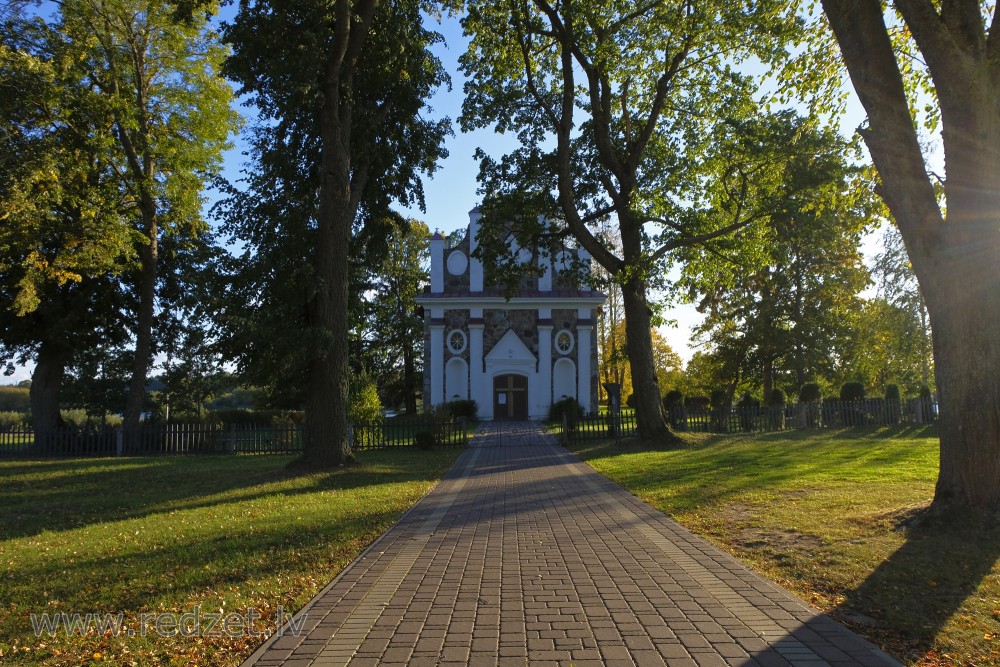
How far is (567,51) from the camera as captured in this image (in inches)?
754

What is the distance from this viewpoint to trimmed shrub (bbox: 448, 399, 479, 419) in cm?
3922

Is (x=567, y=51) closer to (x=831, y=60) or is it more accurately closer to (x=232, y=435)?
(x=831, y=60)

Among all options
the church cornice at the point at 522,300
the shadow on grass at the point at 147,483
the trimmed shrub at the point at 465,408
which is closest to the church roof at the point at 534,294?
the church cornice at the point at 522,300

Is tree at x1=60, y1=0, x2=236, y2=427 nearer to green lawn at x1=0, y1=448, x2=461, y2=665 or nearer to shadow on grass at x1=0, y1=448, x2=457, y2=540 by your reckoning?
shadow on grass at x1=0, y1=448, x2=457, y2=540

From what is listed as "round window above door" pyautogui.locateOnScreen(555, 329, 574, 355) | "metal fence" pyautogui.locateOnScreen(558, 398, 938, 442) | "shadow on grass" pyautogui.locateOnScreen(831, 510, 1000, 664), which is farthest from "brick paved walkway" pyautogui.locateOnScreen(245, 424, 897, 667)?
"round window above door" pyautogui.locateOnScreen(555, 329, 574, 355)

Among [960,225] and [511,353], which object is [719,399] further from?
[960,225]

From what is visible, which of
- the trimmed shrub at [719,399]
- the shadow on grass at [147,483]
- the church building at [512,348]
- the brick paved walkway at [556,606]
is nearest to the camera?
the brick paved walkway at [556,606]

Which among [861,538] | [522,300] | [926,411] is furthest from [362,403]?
[861,538]

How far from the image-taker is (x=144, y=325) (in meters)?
26.8

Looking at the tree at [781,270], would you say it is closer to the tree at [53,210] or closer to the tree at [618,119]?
the tree at [618,119]

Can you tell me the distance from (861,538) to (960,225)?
11.6ft

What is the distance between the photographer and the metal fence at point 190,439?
2305cm

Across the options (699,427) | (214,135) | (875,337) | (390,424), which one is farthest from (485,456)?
(875,337)

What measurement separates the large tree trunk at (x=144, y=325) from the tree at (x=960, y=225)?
25.7 metres
